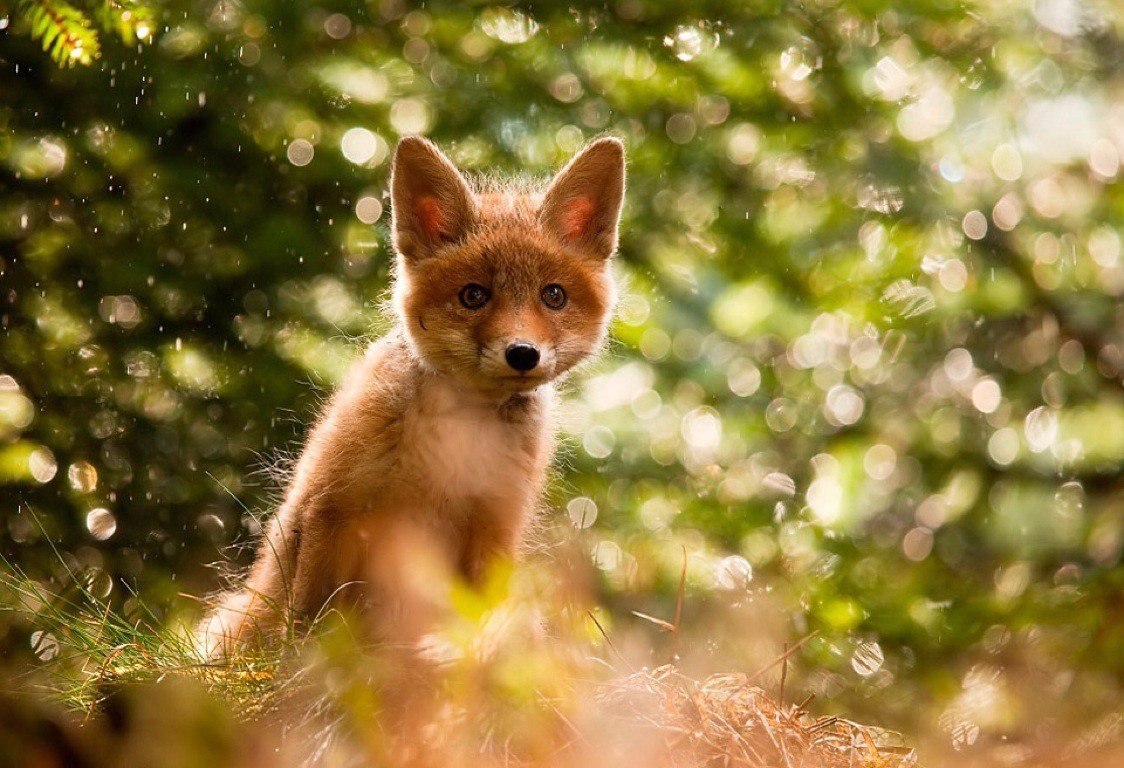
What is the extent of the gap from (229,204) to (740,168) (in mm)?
1952

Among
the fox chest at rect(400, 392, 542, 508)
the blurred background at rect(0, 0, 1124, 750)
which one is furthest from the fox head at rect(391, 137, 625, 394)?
the blurred background at rect(0, 0, 1124, 750)

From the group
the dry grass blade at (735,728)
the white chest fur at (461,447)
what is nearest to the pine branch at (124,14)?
the white chest fur at (461,447)

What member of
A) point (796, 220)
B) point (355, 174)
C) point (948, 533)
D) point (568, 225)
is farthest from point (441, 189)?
point (948, 533)

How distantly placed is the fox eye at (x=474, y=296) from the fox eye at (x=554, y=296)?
0.57 feet

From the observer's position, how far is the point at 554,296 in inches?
119

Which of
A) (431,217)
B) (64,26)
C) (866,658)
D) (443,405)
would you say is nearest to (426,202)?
(431,217)

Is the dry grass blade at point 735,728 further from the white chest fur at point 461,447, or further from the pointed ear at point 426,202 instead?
the pointed ear at point 426,202

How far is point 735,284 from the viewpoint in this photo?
405 centimetres

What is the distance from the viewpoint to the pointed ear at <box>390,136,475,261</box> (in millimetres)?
2977

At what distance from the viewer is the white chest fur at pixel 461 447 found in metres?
2.78

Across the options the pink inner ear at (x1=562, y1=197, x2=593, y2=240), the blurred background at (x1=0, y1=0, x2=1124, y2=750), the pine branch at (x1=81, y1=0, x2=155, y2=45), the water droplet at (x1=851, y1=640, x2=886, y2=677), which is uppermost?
the pine branch at (x1=81, y1=0, x2=155, y2=45)

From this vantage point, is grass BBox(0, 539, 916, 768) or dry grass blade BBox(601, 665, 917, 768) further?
dry grass blade BBox(601, 665, 917, 768)

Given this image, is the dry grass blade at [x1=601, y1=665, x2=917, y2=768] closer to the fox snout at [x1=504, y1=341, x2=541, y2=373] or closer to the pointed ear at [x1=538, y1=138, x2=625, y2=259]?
the fox snout at [x1=504, y1=341, x2=541, y2=373]

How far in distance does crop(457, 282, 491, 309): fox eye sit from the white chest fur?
22 cm
